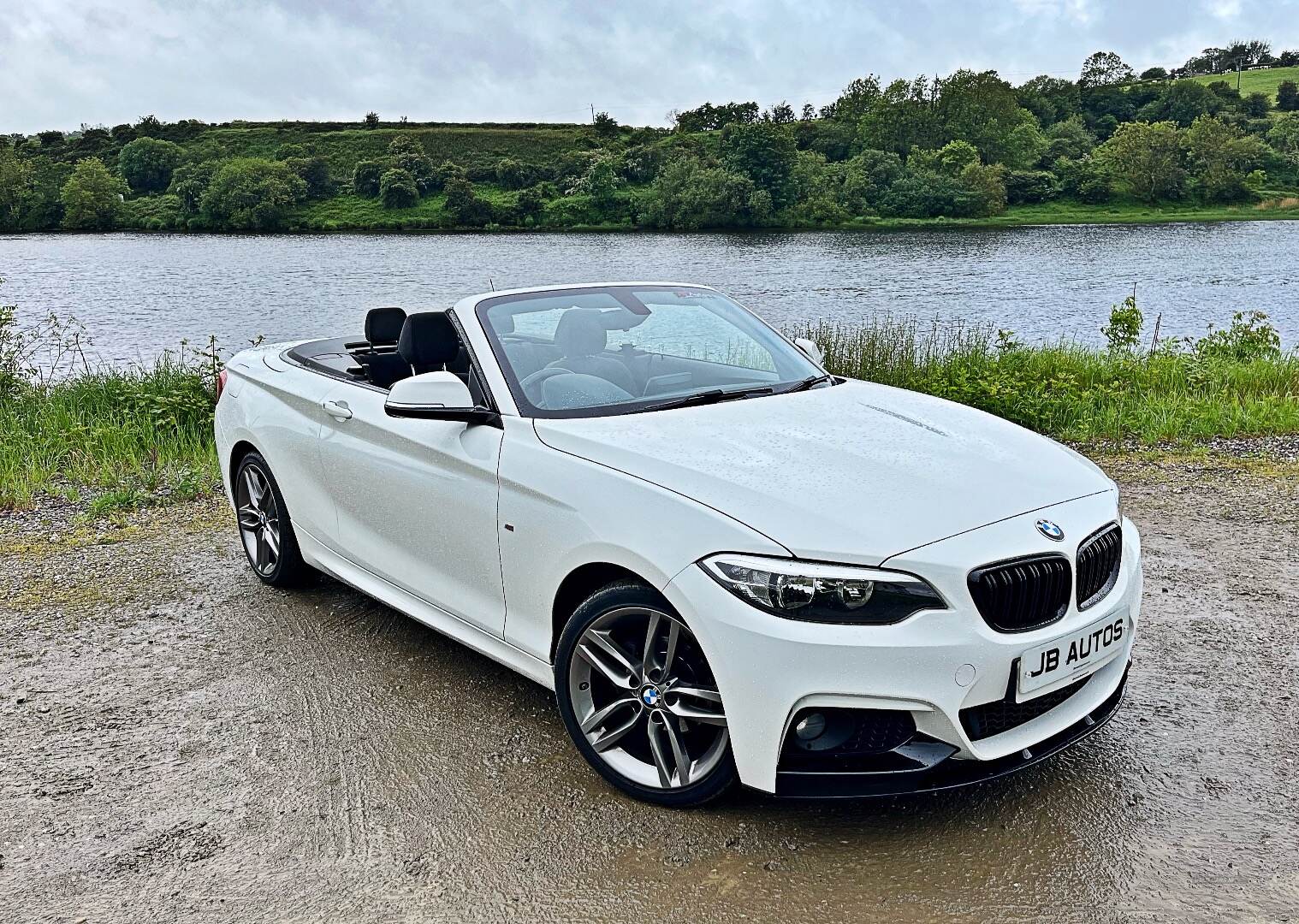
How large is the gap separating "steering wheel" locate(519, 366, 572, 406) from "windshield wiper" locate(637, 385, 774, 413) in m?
0.37

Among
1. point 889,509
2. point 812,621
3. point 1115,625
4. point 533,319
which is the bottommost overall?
point 1115,625

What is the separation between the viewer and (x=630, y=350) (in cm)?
422

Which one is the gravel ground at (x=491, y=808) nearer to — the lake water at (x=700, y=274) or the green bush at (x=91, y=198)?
the lake water at (x=700, y=274)

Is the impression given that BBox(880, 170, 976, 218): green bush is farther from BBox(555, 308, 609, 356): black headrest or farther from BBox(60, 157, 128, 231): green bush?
BBox(555, 308, 609, 356): black headrest

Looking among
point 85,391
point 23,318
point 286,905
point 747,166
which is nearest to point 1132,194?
point 747,166

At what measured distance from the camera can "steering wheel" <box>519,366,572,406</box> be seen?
3688 millimetres

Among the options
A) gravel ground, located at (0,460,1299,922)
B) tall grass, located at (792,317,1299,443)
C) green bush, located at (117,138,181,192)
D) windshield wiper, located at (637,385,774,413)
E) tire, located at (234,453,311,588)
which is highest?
green bush, located at (117,138,181,192)

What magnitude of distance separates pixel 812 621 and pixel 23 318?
3360 cm

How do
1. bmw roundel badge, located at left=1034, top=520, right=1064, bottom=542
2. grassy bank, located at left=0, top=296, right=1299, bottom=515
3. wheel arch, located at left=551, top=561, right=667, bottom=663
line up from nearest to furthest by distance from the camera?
1. bmw roundel badge, located at left=1034, top=520, right=1064, bottom=542
2. wheel arch, located at left=551, top=561, right=667, bottom=663
3. grassy bank, located at left=0, top=296, right=1299, bottom=515

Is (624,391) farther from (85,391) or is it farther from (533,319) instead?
(85,391)

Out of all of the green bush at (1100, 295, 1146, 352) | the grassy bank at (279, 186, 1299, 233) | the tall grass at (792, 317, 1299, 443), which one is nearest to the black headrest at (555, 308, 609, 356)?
the tall grass at (792, 317, 1299, 443)

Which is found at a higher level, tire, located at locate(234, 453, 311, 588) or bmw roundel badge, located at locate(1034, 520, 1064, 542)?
bmw roundel badge, located at locate(1034, 520, 1064, 542)

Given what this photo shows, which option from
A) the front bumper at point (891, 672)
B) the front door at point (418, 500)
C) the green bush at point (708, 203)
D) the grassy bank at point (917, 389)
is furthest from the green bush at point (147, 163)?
the front bumper at point (891, 672)

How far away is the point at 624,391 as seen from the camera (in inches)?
151
